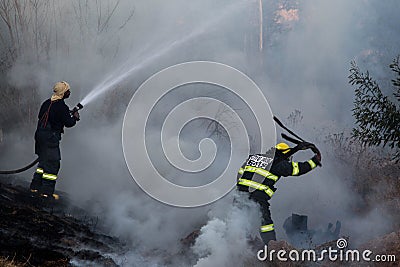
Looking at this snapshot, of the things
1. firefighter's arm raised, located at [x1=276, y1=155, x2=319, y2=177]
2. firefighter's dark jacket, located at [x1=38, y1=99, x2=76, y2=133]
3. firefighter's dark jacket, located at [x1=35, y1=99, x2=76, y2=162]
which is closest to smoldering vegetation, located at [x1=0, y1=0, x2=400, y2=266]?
firefighter's arm raised, located at [x1=276, y1=155, x2=319, y2=177]

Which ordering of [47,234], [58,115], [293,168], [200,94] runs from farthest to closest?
[200,94]
[58,115]
[293,168]
[47,234]

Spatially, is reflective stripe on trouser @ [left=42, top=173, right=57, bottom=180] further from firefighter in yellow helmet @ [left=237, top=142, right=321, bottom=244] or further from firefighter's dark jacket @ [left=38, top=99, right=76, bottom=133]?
firefighter in yellow helmet @ [left=237, top=142, right=321, bottom=244]

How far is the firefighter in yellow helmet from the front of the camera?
545 centimetres

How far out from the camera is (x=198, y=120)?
10.3m

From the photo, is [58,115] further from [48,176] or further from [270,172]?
[270,172]

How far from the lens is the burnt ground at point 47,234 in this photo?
4.64 meters

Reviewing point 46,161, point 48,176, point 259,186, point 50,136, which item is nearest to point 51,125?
point 50,136

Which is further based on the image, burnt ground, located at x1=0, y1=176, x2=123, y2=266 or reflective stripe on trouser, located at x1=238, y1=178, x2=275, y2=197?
reflective stripe on trouser, located at x1=238, y1=178, x2=275, y2=197

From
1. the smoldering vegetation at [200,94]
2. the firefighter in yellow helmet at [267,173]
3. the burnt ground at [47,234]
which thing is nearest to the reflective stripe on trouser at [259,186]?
the firefighter in yellow helmet at [267,173]

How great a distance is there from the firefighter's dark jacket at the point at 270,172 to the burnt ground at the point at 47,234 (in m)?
1.97

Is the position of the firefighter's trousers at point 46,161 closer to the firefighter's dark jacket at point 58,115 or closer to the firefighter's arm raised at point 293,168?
the firefighter's dark jacket at point 58,115

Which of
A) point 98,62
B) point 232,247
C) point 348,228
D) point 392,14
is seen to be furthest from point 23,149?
point 392,14

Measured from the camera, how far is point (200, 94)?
1138cm

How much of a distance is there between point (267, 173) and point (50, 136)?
3166 millimetres
